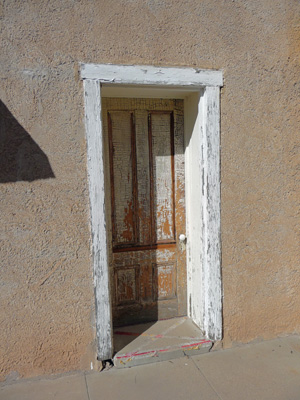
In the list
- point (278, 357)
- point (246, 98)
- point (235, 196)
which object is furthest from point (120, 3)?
point (278, 357)

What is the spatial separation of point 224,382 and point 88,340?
1215mm

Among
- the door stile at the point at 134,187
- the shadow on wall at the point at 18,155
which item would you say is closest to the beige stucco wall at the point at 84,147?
the shadow on wall at the point at 18,155

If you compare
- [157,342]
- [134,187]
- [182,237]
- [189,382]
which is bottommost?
[189,382]

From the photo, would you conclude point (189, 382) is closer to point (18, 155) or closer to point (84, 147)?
point (84, 147)

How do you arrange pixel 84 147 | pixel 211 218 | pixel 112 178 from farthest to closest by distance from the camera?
pixel 112 178
pixel 211 218
pixel 84 147

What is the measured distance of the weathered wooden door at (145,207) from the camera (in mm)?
3406

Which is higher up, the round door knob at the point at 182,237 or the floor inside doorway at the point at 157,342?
the round door knob at the point at 182,237

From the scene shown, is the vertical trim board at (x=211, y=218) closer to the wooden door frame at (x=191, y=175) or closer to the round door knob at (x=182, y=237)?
the wooden door frame at (x=191, y=175)

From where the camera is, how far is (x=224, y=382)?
2.79 meters

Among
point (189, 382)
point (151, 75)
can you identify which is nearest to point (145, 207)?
point (151, 75)

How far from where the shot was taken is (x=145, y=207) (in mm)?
3516

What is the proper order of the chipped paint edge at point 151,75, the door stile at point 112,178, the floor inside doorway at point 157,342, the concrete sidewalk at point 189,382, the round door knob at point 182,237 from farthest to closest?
the round door knob at point 182,237 → the door stile at point 112,178 → the floor inside doorway at point 157,342 → the chipped paint edge at point 151,75 → the concrete sidewalk at point 189,382

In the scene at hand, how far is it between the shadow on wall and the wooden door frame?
0.40 metres

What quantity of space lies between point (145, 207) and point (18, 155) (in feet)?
4.54
